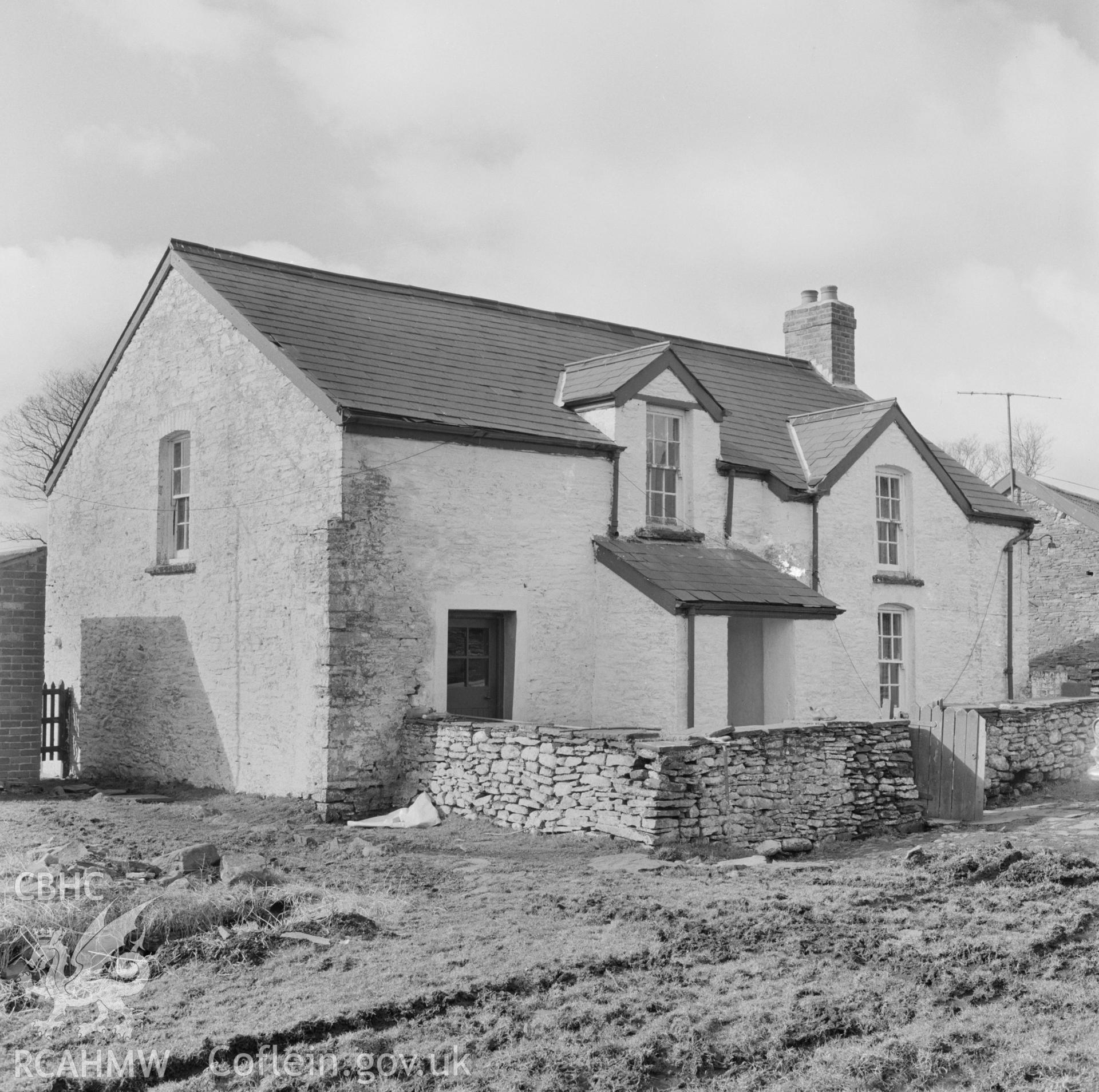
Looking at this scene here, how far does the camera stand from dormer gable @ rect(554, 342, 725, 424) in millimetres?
16797

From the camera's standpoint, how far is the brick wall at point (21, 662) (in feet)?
56.9

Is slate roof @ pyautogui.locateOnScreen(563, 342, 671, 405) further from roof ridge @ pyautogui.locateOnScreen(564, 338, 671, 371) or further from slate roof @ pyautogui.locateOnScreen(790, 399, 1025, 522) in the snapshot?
slate roof @ pyautogui.locateOnScreen(790, 399, 1025, 522)

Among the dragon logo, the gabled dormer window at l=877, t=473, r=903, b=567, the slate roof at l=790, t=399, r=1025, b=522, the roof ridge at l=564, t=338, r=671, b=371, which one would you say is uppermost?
the roof ridge at l=564, t=338, r=671, b=371

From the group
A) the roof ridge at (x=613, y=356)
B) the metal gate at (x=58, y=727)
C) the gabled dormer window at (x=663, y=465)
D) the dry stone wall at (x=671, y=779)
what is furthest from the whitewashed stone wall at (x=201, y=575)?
the gabled dormer window at (x=663, y=465)

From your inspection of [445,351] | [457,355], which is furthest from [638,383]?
[445,351]

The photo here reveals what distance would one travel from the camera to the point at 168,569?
55.8 ft

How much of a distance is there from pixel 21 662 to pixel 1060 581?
2403cm

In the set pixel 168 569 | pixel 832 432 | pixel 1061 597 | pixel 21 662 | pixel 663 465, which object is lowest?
pixel 21 662

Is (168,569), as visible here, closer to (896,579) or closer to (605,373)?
(605,373)

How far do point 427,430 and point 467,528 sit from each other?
1.37 meters

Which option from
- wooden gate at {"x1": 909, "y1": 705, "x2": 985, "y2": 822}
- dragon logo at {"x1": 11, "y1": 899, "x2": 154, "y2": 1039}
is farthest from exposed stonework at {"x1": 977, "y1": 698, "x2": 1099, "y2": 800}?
dragon logo at {"x1": 11, "y1": 899, "x2": 154, "y2": 1039}

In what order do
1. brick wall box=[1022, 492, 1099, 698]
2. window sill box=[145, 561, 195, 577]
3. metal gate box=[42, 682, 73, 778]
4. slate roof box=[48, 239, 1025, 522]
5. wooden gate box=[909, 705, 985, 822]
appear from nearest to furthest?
wooden gate box=[909, 705, 985, 822]
slate roof box=[48, 239, 1025, 522]
window sill box=[145, 561, 195, 577]
metal gate box=[42, 682, 73, 778]
brick wall box=[1022, 492, 1099, 698]

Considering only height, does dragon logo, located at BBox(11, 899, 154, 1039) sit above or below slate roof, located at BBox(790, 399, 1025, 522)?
below

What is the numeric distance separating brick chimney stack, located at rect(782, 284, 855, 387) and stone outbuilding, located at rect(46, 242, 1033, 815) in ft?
16.4
